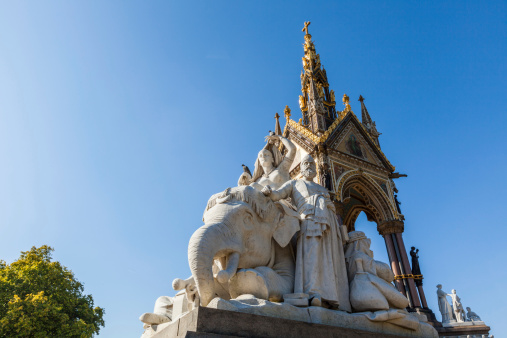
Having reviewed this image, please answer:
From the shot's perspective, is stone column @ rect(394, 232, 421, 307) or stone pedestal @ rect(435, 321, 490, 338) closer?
stone pedestal @ rect(435, 321, 490, 338)

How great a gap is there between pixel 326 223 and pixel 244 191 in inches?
26.8

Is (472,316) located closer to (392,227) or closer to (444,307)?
(444,307)

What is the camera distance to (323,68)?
27.6 metres

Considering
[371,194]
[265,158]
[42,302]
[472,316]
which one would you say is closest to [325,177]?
[371,194]

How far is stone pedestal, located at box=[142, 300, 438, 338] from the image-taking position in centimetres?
189

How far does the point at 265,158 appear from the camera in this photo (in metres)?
3.72

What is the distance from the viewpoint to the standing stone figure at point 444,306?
13.9 meters

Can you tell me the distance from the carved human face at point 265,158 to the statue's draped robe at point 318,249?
52 centimetres

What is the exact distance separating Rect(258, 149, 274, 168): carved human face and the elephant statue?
0.73 meters

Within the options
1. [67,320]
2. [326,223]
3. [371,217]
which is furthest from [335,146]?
[326,223]

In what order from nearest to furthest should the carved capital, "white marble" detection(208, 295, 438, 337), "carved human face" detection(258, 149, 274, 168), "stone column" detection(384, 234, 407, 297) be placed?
"white marble" detection(208, 295, 438, 337) < "carved human face" detection(258, 149, 274, 168) < "stone column" detection(384, 234, 407, 297) < the carved capital

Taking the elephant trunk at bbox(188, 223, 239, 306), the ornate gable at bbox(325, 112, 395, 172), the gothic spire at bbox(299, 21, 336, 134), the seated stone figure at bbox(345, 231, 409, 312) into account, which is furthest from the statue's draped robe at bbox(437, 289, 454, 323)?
the elephant trunk at bbox(188, 223, 239, 306)

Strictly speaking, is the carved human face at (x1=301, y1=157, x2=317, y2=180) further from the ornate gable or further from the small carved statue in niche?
the ornate gable

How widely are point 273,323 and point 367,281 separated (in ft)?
3.53
